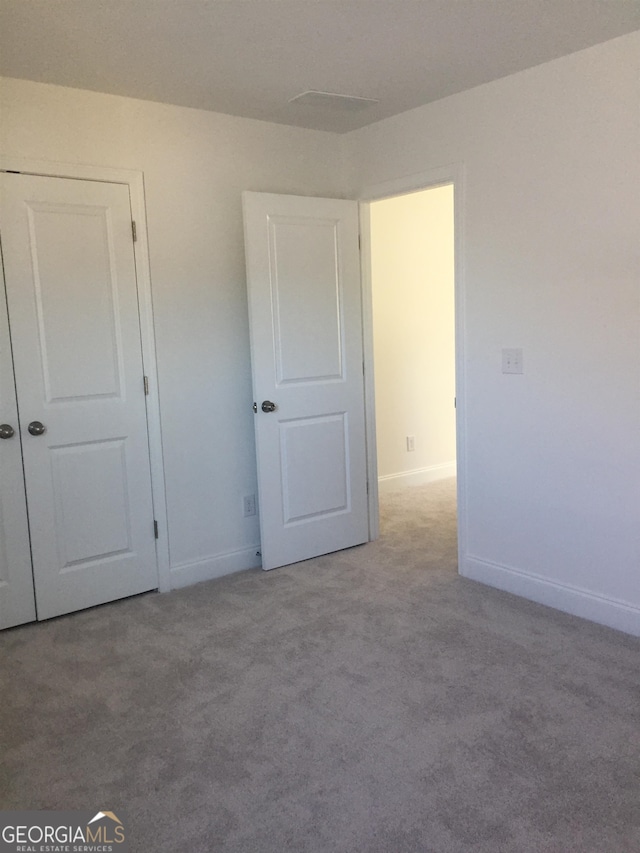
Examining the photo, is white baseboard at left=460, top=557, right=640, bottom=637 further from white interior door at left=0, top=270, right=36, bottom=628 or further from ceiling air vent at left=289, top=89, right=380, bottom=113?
ceiling air vent at left=289, top=89, right=380, bottom=113

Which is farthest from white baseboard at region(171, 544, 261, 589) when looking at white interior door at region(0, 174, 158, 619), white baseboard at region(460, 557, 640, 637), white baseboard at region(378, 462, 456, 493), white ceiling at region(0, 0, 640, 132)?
white ceiling at region(0, 0, 640, 132)

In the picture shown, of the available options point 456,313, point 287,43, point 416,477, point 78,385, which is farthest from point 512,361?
point 416,477

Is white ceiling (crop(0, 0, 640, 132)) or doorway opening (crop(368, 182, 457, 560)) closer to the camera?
white ceiling (crop(0, 0, 640, 132))

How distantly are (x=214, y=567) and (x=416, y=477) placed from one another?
2.30 meters

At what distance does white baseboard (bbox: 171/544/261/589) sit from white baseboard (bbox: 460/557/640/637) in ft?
3.86

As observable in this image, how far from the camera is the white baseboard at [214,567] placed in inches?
143

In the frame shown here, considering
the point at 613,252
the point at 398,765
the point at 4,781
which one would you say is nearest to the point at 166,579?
the point at 4,781

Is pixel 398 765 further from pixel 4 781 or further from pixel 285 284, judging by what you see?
pixel 285 284

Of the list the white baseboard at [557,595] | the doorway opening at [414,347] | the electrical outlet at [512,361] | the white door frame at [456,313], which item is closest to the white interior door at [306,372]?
the white door frame at [456,313]

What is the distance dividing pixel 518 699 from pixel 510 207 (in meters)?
2.14

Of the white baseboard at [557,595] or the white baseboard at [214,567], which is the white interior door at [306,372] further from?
the white baseboard at [557,595]

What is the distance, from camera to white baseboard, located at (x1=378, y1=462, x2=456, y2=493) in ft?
17.7

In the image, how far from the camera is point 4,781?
2102mm

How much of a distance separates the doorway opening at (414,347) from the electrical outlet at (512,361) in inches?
72.5
